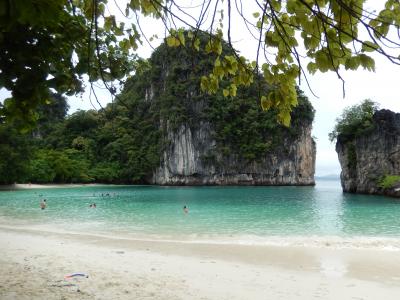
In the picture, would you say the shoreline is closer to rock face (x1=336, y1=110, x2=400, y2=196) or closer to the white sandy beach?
the white sandy beach

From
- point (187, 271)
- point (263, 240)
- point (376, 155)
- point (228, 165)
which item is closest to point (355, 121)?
point (376, 155)

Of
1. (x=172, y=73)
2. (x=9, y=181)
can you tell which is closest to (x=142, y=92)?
(x=172, y=73)

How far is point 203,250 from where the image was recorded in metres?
9.71

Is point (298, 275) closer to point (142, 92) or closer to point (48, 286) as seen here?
point (48, 286)

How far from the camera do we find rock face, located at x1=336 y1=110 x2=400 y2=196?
33406 mm

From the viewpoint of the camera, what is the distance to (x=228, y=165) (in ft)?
198

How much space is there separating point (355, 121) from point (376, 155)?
5574mm

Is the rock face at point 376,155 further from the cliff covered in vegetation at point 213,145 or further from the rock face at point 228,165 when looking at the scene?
the cliff covered in vegetation at point 213,145

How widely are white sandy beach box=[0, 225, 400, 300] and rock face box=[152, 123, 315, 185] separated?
160 ft

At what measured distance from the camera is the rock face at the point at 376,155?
33406 millimetres

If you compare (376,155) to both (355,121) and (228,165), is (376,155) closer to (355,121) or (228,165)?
(355,121)

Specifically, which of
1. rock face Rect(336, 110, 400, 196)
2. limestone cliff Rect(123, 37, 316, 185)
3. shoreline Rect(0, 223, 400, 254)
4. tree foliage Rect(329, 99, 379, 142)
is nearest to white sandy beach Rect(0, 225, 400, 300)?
shoreline Rect(0, 223, 400, 254)

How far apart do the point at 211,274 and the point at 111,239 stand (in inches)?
214

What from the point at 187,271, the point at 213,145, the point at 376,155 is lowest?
the point at 187,271
